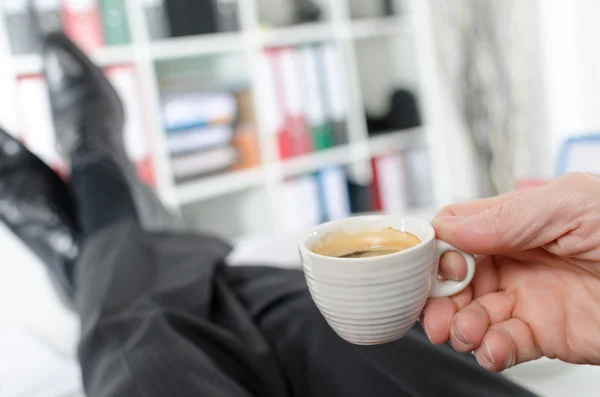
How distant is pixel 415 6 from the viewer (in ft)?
7.12

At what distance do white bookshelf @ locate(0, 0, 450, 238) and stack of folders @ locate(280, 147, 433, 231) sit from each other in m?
0.04

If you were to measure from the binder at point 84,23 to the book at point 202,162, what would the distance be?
38 centimetres

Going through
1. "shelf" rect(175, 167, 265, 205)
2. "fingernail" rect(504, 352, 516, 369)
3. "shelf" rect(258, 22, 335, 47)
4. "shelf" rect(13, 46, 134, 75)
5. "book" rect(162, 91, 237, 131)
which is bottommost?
"fingernail" rect(504, 352, 516, 369)

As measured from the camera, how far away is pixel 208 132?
1682 mm

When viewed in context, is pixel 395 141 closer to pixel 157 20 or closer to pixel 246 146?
pixel 246 146

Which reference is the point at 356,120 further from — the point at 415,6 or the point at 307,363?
the point at 307,363

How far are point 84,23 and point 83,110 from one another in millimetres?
261

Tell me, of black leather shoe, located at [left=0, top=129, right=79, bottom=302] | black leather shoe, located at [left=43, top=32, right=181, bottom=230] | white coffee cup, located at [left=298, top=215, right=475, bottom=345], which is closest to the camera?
white coffee cup, located at [left=298, top=215, right=475, bottom=345]

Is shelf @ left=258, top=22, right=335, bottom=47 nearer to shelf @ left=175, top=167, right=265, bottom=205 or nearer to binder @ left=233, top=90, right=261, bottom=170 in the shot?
binder @ left=233, top=90, right=261, bottom=170

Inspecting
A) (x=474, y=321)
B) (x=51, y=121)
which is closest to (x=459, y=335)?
(x=474, y=321)

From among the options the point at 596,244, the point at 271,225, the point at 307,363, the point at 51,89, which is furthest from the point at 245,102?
the point at 596,244

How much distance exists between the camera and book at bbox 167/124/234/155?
1606 mm

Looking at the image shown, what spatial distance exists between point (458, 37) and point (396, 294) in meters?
1.77

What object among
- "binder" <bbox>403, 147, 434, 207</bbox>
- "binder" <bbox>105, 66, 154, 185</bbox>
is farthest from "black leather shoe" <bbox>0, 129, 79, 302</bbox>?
"binder" <bbox>403, 147, 434, 207</bbox>
